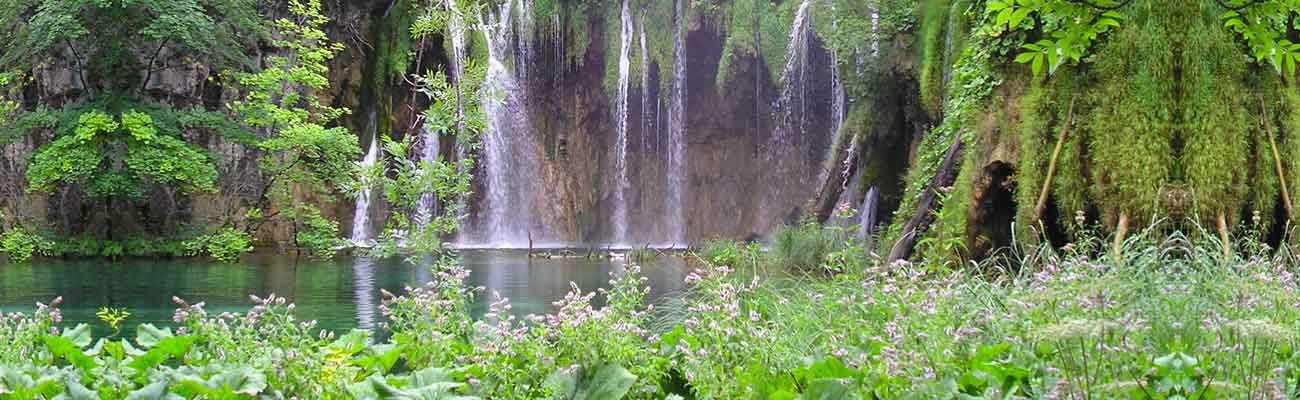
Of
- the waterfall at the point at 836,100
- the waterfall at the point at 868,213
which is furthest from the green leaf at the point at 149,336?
the waterfall at the point at 836,100

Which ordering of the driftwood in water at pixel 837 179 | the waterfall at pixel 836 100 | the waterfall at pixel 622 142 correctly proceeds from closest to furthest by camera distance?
the driftwood in water at pixel 837 179 < the waterfall at pixel 836 100 < the waterfall at pixel 622 142

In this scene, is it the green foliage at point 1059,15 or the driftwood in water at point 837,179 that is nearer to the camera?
the green foliage at point 1059,15

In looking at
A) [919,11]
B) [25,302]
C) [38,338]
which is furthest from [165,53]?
[38,338]

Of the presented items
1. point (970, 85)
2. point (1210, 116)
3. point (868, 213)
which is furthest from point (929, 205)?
point (868, 213)

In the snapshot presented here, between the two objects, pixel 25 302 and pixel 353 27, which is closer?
pixel 25 302

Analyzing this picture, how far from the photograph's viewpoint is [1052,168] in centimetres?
723

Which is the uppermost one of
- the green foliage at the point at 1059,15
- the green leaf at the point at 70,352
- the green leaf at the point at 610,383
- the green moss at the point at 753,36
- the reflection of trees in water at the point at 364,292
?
the green moss at the point at 753,36

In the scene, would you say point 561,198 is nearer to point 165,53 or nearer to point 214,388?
point 165,53

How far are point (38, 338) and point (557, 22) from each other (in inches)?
951

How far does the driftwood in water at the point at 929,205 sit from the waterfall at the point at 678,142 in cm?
1859

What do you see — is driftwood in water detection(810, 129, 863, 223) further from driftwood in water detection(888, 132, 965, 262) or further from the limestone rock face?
the limestone rock face

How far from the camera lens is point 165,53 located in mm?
15578

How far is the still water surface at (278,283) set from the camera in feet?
34.7

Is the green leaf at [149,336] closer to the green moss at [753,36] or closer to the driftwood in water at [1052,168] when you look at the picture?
→ the driftwood in water at [1052,168]
